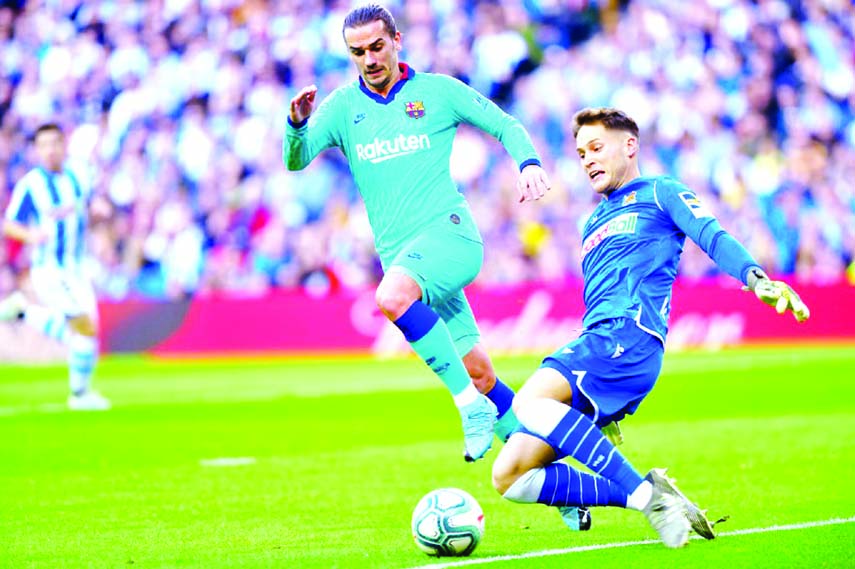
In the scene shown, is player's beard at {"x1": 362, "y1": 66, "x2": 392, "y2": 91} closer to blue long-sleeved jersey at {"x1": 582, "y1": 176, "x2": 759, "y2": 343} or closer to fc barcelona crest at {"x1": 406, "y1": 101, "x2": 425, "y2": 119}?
fc barcelona crest at {"x1": 406, "y1": 101, "x2": 425, "y2": 119}

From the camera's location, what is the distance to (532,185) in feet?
23.7

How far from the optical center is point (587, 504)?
20.9ft

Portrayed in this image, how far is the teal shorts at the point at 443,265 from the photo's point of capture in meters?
7.57

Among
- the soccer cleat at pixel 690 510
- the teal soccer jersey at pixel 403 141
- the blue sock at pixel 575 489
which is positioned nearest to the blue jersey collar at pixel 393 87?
the teal soccer jersey at pixel 403 141

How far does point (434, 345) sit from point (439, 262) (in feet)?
1.63

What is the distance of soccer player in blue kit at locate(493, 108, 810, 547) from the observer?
6207 mm

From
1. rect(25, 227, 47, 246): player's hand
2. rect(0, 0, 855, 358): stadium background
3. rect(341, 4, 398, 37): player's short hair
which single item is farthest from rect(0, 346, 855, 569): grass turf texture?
rect(0, 0, 855, 358): stadium background

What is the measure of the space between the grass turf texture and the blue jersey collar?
2366mm

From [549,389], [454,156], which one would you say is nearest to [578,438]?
[549,389]

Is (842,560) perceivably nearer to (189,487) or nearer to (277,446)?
(189,487)

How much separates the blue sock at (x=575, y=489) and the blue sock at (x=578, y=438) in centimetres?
10

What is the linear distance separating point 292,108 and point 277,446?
4274mm

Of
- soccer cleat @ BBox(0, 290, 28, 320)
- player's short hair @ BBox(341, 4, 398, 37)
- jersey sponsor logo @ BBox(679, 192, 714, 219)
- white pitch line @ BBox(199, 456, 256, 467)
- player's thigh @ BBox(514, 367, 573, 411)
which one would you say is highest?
player's short hair @ BBox(341, 4, 398, 37)

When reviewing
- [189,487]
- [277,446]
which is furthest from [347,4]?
[189,487]
